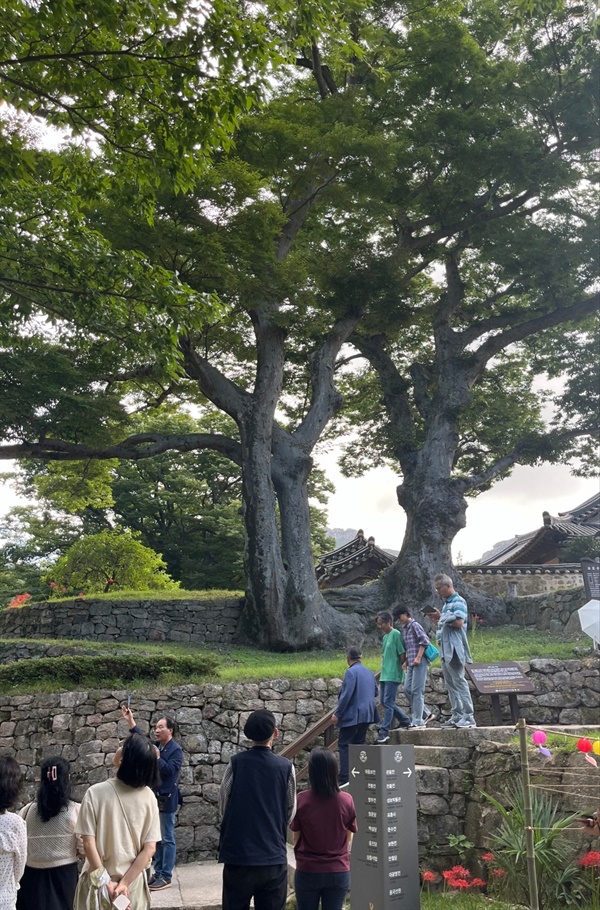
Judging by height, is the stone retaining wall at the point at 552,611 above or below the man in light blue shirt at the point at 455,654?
above

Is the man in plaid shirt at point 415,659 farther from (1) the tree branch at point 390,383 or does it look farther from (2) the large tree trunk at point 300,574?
(1) the tree branch at point 390,383

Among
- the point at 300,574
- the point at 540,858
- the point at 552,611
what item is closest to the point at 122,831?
the point at 540,858

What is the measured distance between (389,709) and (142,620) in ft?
34.5

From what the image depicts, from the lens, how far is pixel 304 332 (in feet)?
65.0

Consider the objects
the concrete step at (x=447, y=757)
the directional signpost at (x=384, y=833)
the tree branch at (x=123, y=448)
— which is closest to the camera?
the directional signpost at (x=384, y=833)

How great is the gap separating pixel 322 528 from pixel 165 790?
83.6 ft

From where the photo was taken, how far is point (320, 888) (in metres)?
5.20

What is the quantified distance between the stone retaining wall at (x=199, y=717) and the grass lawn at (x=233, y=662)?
0.86ft

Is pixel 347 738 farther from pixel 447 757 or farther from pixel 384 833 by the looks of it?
pixel 384 833

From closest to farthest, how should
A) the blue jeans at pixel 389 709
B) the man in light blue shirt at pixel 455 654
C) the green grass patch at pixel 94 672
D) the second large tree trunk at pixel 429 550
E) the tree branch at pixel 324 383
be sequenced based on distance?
the man in light blue shirt at pixel 455 654 → the blue jeans at pixel 389 709 → the green grass patch at pixel 94 672 → the second large tree trunk at pixel 429 550 → the tree branch at pixel 324 383

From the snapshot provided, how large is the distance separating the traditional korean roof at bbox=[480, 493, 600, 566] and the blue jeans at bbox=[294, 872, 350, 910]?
20.9 m

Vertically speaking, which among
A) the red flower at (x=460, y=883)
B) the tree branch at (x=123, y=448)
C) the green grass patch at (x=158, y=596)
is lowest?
the red flower at (x=460, y=883)

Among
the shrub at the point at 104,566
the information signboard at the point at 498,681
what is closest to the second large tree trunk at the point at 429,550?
the shrub at the point at 104,566

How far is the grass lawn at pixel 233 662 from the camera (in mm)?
11445
